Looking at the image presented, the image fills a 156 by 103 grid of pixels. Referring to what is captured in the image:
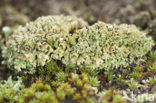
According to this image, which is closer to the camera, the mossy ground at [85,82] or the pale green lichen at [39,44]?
the mossy ground at [85,82]

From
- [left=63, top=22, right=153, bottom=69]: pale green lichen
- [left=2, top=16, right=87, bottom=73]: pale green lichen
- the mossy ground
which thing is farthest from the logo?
[left=2, top=16, right=87, bottom=73]: pale green lichen

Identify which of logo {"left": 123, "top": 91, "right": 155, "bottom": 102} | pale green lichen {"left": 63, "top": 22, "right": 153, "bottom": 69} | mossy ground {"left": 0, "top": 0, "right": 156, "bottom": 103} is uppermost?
pale green lichen {"left": 63, "top": 22, "right": 153, "bottom": 69}

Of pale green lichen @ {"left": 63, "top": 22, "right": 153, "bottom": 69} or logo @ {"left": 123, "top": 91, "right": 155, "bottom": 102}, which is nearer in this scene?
logo @ {"left": 123, "top": 91, "right": 155, "bottom": 102}

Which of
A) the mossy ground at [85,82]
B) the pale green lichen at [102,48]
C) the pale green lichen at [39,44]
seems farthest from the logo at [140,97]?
the pale green lichen at [39,44]

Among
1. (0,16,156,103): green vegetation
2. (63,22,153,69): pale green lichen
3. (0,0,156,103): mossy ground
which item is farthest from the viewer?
(63,22,153,69): pale green lichen

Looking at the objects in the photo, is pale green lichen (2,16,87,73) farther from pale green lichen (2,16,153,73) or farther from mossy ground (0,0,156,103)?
mossy ground (0,0,156,103)

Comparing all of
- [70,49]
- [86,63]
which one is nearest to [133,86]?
[86,63]

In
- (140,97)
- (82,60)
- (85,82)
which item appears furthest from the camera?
(82,60)

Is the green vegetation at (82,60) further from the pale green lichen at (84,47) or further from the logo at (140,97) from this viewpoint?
the logo at (140,97)

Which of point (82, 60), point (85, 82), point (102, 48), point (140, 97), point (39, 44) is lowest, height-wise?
point (140, 97)

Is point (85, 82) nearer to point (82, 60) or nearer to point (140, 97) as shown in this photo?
point (82, 60)

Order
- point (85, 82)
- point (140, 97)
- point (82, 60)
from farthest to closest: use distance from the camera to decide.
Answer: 1. point (82, 60)
2. point (85, 82)
3. point (140, 97)

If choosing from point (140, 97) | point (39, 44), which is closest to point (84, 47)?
point (39, 44)
